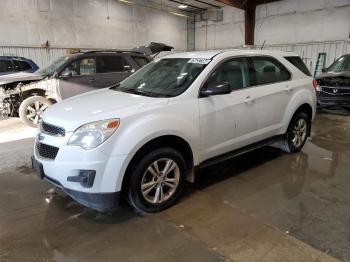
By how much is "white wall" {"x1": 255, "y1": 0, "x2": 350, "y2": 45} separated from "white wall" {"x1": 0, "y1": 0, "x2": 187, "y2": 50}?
5289 mm

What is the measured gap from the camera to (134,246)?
2461 millimetres

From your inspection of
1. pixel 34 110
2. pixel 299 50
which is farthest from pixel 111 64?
pixel 299 50

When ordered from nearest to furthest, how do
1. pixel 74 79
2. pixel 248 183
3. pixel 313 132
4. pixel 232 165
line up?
pixel 248 183 → pixel 232 165 → pixel 313 132 → pixel 74 79

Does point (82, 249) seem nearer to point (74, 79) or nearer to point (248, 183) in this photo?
point (248, 183)

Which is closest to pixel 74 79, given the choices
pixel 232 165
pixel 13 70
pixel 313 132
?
pixel 13 70

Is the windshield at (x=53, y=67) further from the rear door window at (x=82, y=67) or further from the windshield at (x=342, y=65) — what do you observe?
the windshield at (x=342, y=65)

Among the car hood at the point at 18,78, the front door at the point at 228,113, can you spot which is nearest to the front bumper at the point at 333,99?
the front door at the point at 228,113

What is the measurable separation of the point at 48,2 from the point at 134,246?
40.5 ft

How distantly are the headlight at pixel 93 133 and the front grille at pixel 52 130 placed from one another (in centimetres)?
17

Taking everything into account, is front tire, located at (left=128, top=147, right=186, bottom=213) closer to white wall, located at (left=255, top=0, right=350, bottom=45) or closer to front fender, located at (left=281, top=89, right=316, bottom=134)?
front fender, located at (left=281, top=89, right=316, bottom=134)

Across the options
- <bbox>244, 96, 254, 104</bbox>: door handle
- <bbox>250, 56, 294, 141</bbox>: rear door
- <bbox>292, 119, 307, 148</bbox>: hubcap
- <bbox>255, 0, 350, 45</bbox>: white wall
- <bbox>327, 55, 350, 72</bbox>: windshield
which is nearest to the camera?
<bbox>244, 96, 254, 104</bbox>: door handle

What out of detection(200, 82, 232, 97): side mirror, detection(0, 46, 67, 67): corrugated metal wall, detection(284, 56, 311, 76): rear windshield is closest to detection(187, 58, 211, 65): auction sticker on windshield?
detection(200, 82, 232, 97): side mirror

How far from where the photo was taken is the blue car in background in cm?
921

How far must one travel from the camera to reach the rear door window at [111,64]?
24.3 ft
